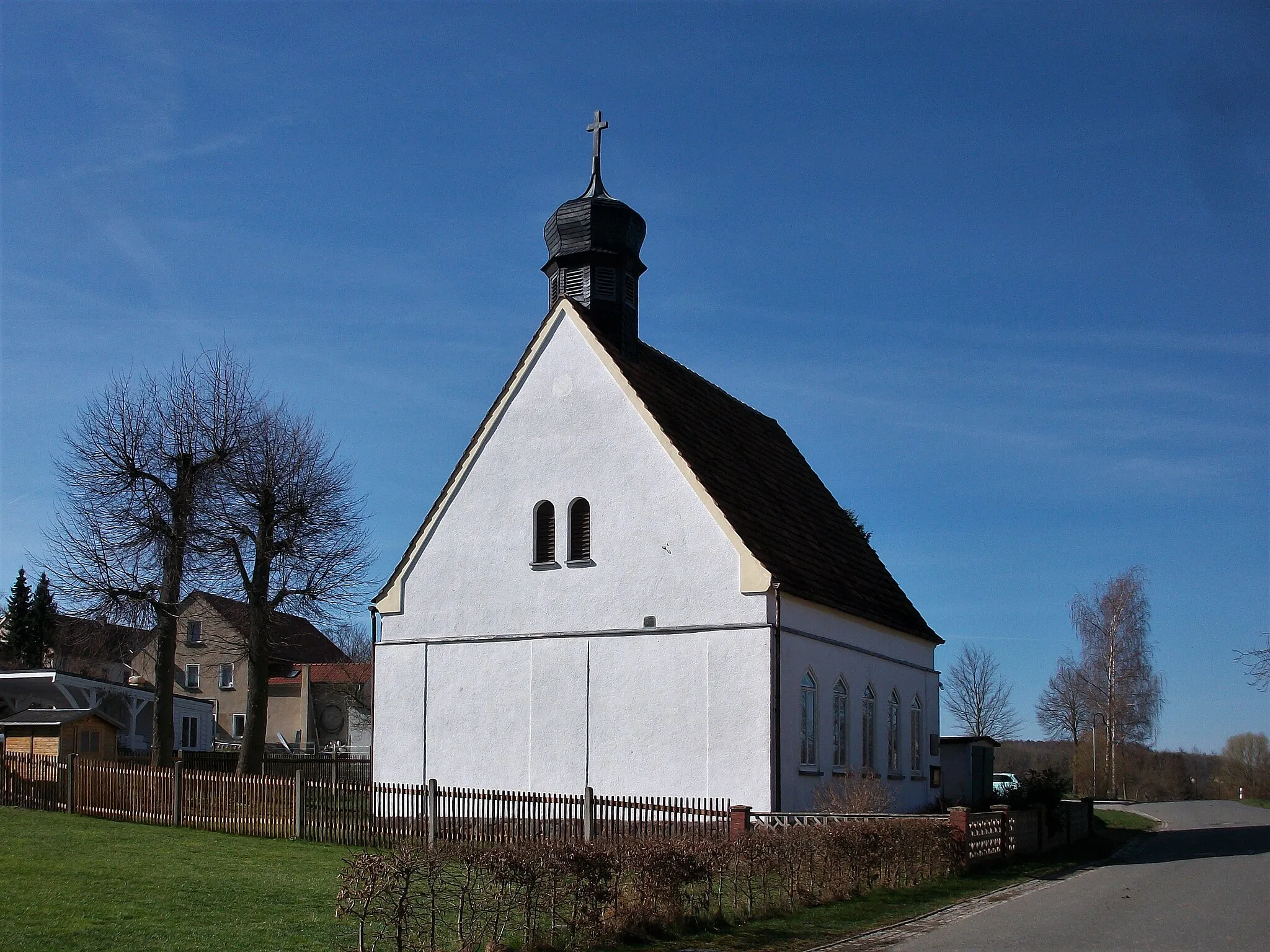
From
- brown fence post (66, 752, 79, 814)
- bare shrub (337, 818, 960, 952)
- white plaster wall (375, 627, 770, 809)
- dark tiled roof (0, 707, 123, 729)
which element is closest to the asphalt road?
bare shrub (337, 818, 960, 952)

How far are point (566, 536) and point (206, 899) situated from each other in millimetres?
12244

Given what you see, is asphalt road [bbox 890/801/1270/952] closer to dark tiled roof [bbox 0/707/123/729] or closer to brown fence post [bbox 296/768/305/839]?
brown fence post [bbox 296/768/305/839]

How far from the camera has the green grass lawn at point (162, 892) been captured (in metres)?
12.1

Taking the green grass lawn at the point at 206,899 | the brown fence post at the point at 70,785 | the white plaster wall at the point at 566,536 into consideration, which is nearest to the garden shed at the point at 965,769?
the green grass lawn at the point at 206,899

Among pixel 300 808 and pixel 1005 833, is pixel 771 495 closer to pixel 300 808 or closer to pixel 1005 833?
pixel 1005 833

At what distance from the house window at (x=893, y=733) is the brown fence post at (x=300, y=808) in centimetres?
1311

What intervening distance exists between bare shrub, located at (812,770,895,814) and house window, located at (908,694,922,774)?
3885mm

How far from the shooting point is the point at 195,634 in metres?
73.9

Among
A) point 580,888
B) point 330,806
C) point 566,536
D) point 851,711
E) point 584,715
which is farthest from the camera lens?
point 851,711

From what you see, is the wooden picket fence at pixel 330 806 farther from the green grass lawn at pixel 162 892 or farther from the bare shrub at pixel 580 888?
the bare shrub at pixel 580 888

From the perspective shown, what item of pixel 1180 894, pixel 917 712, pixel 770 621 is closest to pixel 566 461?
pixel 770 621

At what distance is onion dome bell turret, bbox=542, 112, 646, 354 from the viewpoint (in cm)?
2778

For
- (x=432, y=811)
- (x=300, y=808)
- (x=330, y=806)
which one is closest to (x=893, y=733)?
(x=432, y=811)

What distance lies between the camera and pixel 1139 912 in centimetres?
1590
